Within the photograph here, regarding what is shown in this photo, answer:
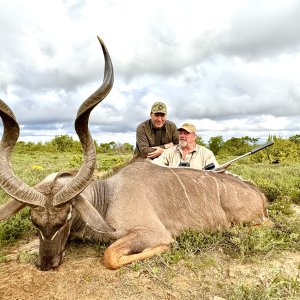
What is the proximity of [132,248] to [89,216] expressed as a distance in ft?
2.06

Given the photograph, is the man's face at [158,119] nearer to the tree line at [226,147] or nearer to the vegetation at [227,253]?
the vegetation at [227,253]

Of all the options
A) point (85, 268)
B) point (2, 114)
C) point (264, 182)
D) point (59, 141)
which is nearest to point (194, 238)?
point (85, 268)

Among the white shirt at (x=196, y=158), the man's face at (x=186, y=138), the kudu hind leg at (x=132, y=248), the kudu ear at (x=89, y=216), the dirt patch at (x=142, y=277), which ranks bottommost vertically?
the dirt patch at (x=142, y=277)

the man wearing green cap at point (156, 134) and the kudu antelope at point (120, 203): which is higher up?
the man wearing green cap at point (156, 134)

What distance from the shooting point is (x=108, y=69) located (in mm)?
4102

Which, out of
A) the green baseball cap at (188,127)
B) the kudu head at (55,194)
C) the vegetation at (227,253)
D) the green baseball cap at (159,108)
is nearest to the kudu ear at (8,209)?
the kudu head at (55,194)

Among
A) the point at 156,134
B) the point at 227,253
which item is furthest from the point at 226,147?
the point at 227,253

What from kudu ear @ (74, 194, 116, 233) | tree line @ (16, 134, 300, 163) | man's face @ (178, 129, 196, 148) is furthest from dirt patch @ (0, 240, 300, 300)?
tree line @ (16, 134, 300, 163)

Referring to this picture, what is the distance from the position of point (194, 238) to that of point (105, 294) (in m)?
1.64

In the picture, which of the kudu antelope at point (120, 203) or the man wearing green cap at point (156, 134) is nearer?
the kudu antelope at point (120, 203)

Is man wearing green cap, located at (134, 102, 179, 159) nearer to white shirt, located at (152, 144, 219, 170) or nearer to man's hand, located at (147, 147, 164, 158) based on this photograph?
man's hand, located at (147, 147, 164, 158)

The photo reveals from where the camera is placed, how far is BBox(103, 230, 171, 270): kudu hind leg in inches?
163

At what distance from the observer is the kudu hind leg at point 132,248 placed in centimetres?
415

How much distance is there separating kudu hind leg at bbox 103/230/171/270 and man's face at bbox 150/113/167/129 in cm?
367
